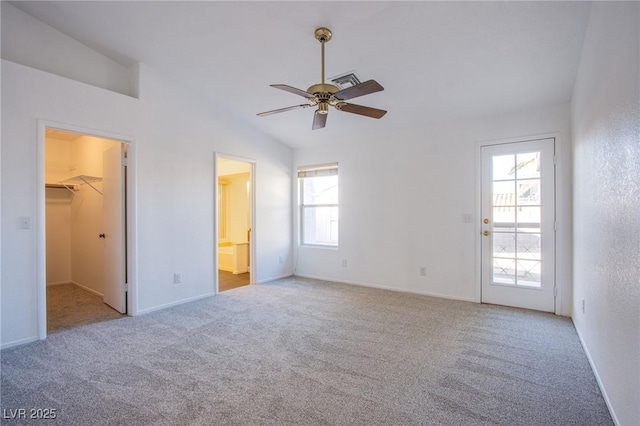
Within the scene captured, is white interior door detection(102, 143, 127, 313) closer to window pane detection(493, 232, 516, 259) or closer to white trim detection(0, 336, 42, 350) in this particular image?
white trim detection(0, 336, 42, 350)

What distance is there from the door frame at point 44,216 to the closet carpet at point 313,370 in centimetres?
32

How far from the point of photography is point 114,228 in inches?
153

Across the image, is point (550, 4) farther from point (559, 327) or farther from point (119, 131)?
point (119, 131)

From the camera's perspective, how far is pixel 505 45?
275cm

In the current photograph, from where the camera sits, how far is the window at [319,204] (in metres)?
5.52

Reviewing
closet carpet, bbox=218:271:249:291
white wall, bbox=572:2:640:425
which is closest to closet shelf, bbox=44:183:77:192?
closet carpet, bbox=218:271:249:291

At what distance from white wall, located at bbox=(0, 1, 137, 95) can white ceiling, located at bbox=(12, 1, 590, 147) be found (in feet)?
0.33

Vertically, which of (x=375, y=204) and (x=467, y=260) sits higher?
(x=375, y=204)

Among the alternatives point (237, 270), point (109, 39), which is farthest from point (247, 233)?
point (109, 39)

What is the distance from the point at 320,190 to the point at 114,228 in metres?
3.25

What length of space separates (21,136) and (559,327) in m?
5.66

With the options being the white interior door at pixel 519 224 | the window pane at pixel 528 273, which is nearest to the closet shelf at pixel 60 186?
the white interior door at pixel 519 224

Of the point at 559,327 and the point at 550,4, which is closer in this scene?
the point at 550,4

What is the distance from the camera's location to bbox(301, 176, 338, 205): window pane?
5.53m
